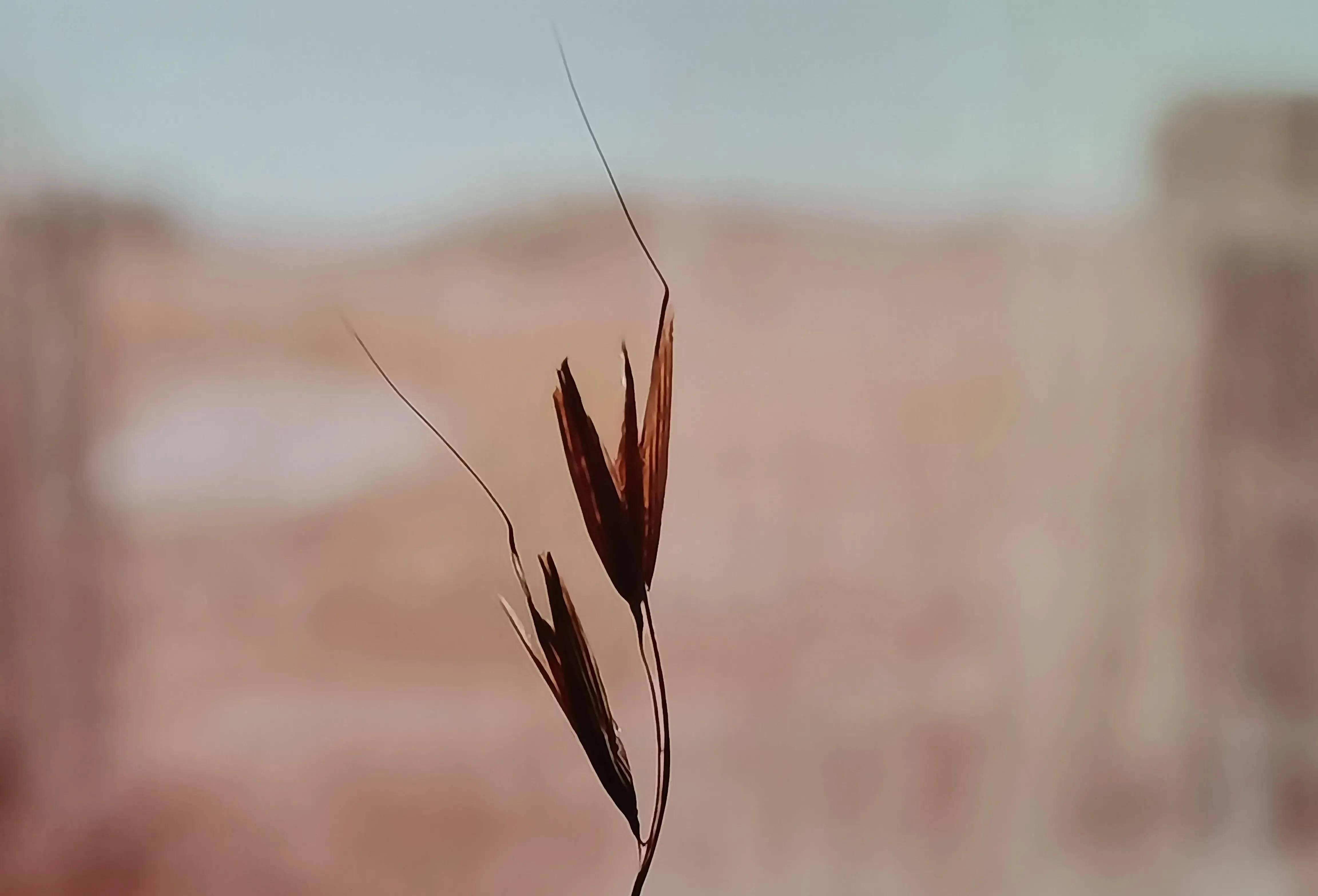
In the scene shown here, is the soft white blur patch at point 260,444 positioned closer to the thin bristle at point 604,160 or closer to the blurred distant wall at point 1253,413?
the thin bristle at point 604,160

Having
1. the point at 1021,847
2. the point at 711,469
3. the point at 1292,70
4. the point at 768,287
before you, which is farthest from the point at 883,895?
the point at 1292,70

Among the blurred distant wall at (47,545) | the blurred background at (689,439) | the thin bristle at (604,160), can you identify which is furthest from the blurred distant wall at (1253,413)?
the blurred distant wall at (47,545)

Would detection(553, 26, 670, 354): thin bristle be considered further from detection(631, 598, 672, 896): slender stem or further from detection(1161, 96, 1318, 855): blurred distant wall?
detection(1161, 96, 1318, 855): blurred distant wall

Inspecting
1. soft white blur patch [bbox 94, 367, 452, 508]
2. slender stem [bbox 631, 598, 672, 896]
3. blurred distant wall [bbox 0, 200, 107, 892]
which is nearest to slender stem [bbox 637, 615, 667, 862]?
slender stem [bbox 631, 598, 672, 896]

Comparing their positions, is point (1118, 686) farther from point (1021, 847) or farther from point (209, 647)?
point (209, 647)

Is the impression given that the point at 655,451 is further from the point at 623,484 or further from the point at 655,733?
the point at 655,733
